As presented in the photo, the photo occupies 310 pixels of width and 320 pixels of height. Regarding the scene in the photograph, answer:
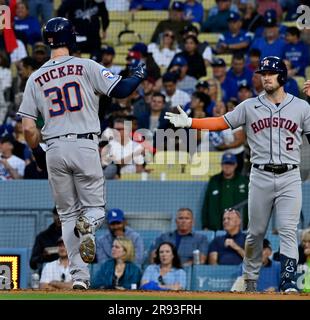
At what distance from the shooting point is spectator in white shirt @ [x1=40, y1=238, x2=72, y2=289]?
1198 centimetres

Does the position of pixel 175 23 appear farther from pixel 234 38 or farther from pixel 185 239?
pixel 185 239

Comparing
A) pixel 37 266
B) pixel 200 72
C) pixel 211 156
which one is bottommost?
pixel 37 266

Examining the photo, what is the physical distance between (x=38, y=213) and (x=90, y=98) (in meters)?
4.43

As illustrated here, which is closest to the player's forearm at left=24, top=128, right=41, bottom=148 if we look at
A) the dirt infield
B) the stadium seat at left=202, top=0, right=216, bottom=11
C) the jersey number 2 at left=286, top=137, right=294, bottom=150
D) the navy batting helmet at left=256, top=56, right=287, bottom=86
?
the dirt infield

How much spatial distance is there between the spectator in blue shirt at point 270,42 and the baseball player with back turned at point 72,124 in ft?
21.2

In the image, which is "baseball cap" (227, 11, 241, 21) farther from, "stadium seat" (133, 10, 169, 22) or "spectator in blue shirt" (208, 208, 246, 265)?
"spectator in blue shirt" (208, 208, 246, 265)

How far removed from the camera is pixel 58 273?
12148mm

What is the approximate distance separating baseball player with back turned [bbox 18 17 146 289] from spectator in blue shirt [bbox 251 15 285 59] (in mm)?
6471

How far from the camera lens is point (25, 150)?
1447 cm

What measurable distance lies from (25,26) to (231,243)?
5.83 metres

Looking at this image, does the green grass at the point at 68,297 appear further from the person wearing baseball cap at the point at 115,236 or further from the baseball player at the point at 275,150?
the person wearing baseball cap at the point at 115,236

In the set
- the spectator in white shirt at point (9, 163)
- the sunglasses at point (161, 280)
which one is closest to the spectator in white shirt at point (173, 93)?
the spectator in white shirt at point (9, 163)
